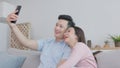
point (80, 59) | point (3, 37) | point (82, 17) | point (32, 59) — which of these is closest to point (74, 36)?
point (80, 59)

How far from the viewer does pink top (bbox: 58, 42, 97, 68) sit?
45.9 inches

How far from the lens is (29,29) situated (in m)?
3.21

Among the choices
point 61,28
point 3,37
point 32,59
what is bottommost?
point 32,59

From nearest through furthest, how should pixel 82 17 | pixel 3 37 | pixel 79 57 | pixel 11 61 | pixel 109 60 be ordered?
pixel 79 57 → pixel 109 60 → pixel 11 61 → pixel 3 37 → pixel 82 17

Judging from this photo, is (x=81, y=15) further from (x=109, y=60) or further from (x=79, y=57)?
(x=79, y=57)

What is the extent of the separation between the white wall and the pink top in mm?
1673

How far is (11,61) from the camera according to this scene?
60.9 inches

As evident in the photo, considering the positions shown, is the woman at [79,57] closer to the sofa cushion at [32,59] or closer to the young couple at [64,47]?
the young couple at [64,47]

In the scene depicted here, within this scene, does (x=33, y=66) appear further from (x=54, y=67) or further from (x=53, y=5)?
(x=53, y=5)

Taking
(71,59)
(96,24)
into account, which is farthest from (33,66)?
(96,24)

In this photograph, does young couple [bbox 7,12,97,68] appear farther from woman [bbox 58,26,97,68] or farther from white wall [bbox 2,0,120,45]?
white wall [bbox 2,0,120,45]

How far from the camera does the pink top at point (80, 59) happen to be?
117 centimetres

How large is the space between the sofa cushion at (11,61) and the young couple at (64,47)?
0.38 feet

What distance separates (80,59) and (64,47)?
0.91ft
